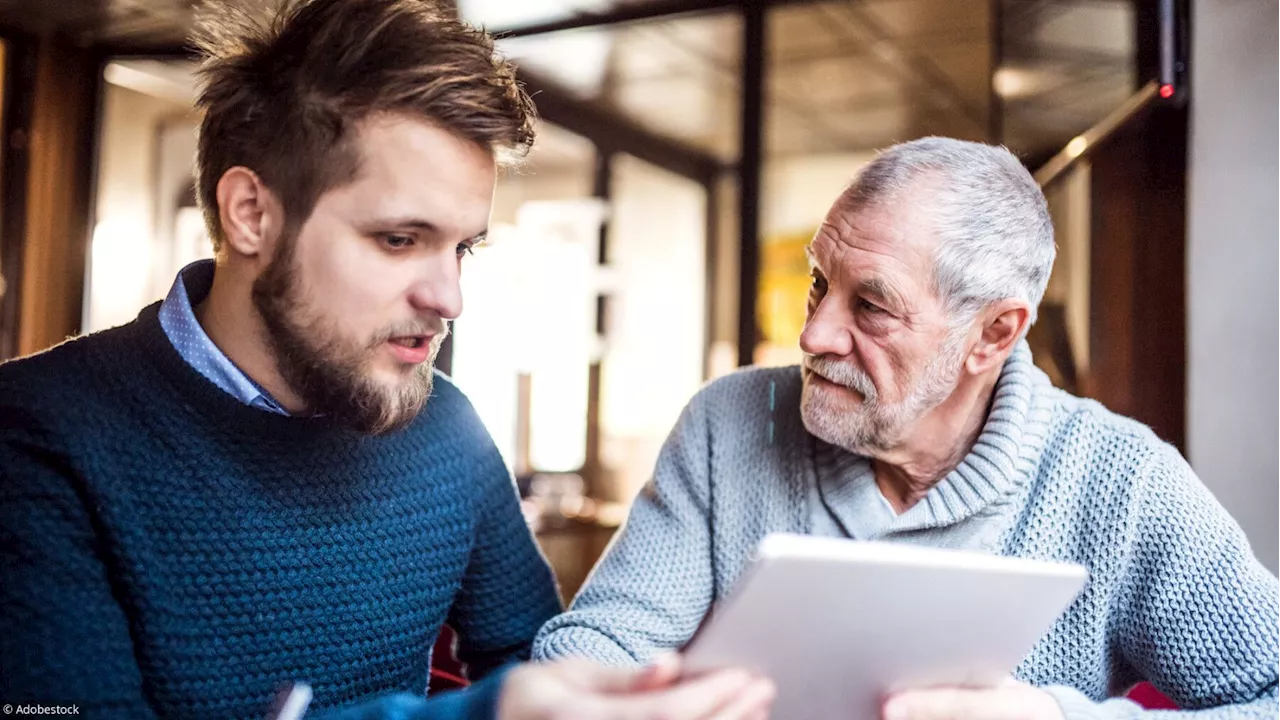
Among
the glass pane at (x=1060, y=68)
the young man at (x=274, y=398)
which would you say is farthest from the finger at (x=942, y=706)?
the glass pane at (x=1060, y=68)

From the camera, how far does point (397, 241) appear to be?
117 cm

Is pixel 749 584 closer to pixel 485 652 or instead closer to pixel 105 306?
pixel 485 652

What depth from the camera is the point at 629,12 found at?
3.70 meters

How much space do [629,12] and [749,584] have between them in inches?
129

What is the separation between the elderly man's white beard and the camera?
54.8 inches

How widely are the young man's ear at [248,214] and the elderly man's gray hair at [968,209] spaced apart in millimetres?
783

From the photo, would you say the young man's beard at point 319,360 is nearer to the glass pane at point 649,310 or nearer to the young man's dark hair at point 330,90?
the young man's dark hair at point 330,90

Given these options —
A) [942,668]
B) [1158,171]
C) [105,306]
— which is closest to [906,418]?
[942,668]

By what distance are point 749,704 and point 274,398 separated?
75cm

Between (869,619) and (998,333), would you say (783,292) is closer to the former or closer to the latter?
(998,333)

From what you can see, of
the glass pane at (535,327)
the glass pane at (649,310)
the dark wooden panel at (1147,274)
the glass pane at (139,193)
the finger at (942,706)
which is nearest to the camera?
the finger at (942,706)

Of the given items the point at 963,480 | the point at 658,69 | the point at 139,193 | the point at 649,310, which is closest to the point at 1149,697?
the point at 963,480

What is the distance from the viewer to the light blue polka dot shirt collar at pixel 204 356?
1.23 meters

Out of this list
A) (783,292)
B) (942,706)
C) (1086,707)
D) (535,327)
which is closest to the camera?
(942,706)
